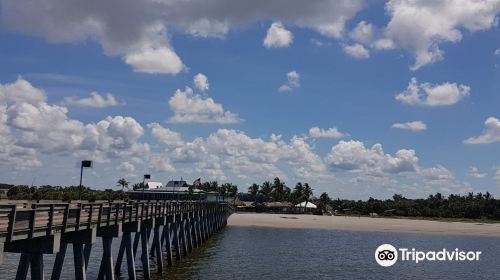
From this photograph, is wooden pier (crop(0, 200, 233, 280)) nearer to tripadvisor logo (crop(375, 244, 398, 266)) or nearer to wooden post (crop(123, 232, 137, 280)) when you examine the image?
wooden post (crop(123, 232, 137, 280))

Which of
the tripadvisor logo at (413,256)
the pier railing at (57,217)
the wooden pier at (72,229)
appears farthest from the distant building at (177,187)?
the pier railing at (57,217)

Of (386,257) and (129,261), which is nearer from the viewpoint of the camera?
(129,261)

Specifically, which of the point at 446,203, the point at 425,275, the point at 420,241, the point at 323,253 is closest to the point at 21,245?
the point at 425,275

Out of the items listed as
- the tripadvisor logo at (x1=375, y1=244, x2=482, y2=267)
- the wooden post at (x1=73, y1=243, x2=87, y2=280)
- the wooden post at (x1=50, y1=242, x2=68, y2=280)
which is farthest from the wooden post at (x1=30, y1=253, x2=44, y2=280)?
the tripadvisor logo at (x1=375, y1=244, x2=482, y2=267)

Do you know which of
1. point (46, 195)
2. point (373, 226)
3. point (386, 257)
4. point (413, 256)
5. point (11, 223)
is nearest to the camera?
point (11, 223)

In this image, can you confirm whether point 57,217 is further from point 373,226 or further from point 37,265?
point 373,226

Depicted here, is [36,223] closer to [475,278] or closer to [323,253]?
[475,278]

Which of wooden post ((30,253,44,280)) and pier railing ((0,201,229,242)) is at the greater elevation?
pier railing ((0,201,229,242))

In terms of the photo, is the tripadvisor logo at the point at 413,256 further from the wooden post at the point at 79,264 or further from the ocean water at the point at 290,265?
the wooden post at the point at 79,264

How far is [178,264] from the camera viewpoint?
4125cm

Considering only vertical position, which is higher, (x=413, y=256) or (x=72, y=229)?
(x=72, y=229)

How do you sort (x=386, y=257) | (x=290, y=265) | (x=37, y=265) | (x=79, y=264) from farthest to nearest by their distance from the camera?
(x=386, y=257)
(x=290, y=265)
(x=79, y=264)
(x=37, y=265)

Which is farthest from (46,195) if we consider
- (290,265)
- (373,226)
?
Result: (373,226)

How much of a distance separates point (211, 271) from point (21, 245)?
70.5 ft
